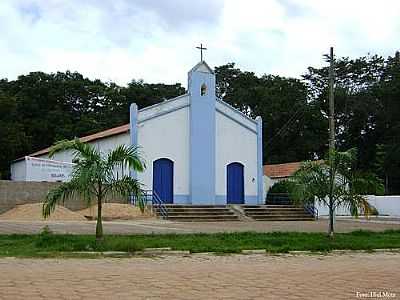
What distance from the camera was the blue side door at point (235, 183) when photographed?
3734cm

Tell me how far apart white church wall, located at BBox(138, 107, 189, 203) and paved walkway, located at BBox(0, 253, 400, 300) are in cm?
2074

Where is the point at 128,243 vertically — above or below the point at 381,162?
below

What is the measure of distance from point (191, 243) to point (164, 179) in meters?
19.2

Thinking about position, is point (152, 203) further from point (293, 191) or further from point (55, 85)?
point (55, 85)

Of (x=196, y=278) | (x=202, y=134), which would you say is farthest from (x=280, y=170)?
(x=196, y=278)

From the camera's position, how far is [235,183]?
37.6m

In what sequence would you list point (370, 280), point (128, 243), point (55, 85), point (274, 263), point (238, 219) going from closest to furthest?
point (370, 280)
point (274, 263)
point (128, 243)
point (238, 219)
point (55, 85)

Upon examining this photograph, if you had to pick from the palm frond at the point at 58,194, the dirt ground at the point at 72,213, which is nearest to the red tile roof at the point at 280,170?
the dirt ground at the point at 72,213

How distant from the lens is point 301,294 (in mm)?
8398

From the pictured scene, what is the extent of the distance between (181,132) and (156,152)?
216 cm

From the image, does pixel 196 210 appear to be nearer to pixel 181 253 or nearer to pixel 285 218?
pixel 285 218

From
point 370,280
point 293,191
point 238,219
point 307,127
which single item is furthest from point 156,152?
point 307,127

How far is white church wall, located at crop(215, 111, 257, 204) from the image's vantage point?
36.9m

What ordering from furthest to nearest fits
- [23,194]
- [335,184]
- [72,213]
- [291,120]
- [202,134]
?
[291,120] < [202,134] < [23,194] < [72,213] < [335,184]
